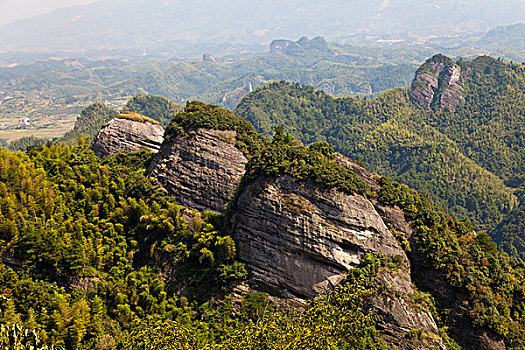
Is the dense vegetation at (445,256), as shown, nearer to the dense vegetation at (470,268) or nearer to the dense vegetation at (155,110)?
the dense vegetation at (470,268)

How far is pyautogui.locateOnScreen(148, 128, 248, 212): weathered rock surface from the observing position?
48234 millimetres

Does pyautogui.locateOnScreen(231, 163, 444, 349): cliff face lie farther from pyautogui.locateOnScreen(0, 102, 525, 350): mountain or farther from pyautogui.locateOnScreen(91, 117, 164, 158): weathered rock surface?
pyautogui.locateOnScreen(91, 117, 164, 158): weathered rock surface

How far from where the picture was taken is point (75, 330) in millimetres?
26359

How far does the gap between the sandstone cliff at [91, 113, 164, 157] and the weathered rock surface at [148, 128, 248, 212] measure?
628 inches

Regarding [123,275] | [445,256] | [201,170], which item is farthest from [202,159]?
[445,256]

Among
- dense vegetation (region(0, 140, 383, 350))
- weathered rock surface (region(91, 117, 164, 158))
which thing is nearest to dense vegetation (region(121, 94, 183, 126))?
weathered rock surface (region(91, 117, 164, 158))

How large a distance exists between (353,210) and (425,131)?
131m

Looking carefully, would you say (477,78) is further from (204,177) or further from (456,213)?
(204,177)

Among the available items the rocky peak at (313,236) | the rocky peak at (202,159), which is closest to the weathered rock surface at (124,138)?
the rocky peak at (202,159)

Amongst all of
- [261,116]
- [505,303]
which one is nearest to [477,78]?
[261,116]

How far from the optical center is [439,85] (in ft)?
527

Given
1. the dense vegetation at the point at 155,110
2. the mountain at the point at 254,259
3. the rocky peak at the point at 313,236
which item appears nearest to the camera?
the mountain at the point at 254,259

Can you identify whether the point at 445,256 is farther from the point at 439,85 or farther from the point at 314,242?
the point at 439,85

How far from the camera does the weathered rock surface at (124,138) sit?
61.9 metres
